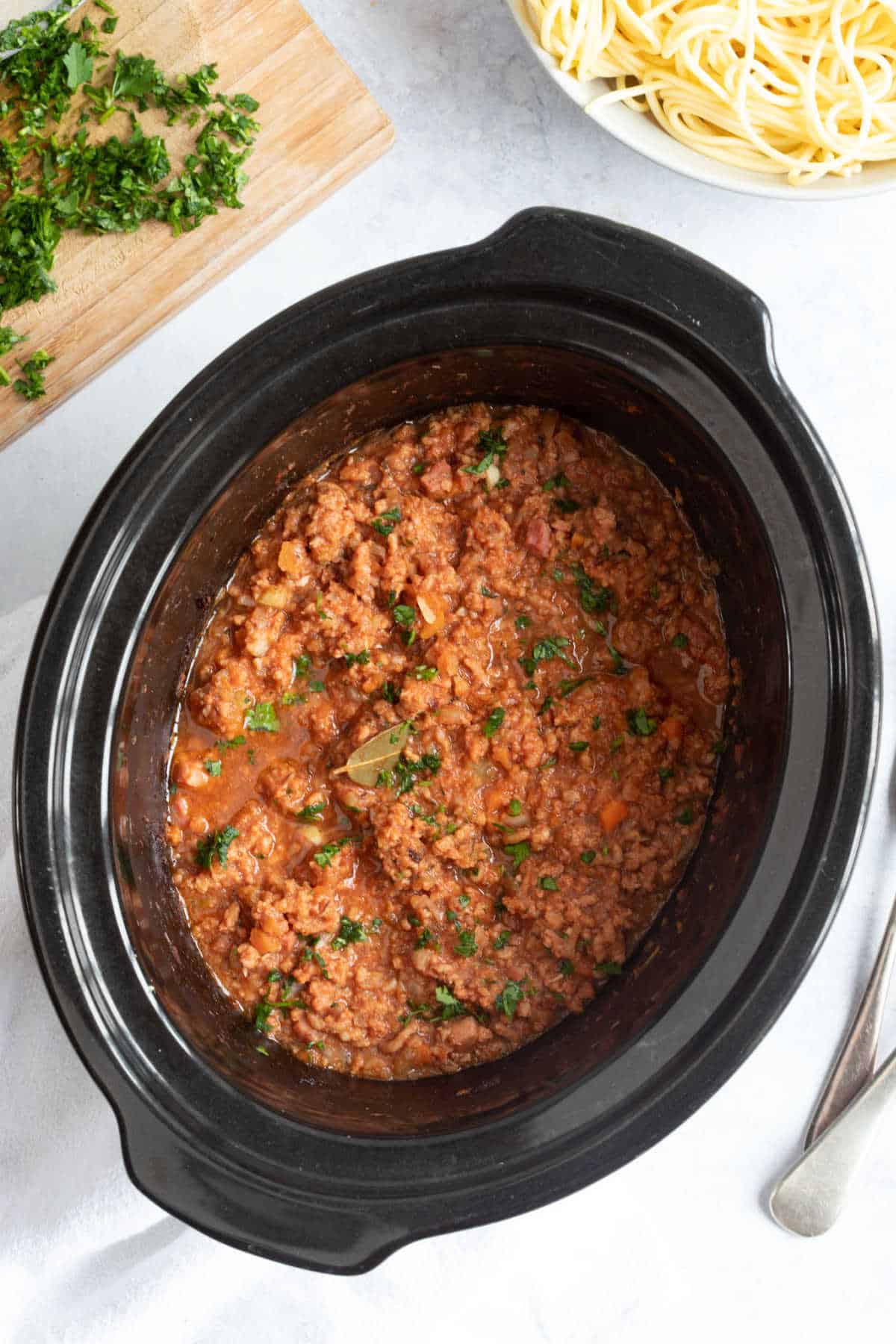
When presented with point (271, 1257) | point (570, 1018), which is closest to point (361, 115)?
point (570, 1018)

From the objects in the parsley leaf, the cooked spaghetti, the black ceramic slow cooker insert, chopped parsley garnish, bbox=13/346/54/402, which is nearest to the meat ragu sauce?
the black ceramic slow cooker insert

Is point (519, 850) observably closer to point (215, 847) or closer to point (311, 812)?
point (311, 812)

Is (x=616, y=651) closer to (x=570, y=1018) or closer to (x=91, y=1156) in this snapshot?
(x=570, y=1018)

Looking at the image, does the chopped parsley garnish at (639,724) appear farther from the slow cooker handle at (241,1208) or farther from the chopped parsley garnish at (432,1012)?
the slow cooker handle at (241,1208)

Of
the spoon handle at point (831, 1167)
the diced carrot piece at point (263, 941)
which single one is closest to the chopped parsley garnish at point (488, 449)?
the diced carrot piece at point (263, 941)

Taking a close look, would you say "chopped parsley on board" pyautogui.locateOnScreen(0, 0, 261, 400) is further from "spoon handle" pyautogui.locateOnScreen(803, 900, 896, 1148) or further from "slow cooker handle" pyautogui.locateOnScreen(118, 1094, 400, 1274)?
"spoon handle" pyautogui.locateOnScreen(803, 900, 896, 1148)

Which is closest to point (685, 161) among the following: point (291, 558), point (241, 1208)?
point (291, 558)
